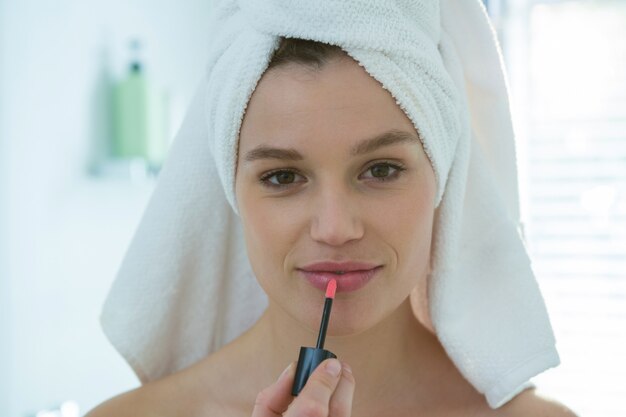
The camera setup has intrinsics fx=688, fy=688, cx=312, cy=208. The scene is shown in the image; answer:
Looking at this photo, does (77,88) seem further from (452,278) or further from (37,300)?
(452,278)

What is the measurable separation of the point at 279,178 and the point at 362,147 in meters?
0.12

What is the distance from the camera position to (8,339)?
150cm

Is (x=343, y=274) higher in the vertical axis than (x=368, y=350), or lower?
A: higher

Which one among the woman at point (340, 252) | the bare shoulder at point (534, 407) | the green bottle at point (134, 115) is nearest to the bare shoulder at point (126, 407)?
the woman at point (340, 252)

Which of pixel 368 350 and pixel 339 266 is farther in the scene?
pixel 368 350

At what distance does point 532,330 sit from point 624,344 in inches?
53.0

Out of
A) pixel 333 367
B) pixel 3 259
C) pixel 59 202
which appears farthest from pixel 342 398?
pixel 59 202

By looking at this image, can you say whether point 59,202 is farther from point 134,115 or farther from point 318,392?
point 318,392

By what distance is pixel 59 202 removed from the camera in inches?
65.7

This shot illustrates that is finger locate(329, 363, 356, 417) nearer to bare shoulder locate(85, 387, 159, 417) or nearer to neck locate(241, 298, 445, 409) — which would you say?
neck locate(241, 298, 445, 409)

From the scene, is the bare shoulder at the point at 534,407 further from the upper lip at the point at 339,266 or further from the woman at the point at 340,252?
the upper lip at the point at 339,266

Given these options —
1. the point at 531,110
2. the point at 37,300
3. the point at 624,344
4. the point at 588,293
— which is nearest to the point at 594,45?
the point at 531,110

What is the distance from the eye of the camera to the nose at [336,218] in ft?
2.56

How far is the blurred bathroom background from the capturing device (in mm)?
1559
